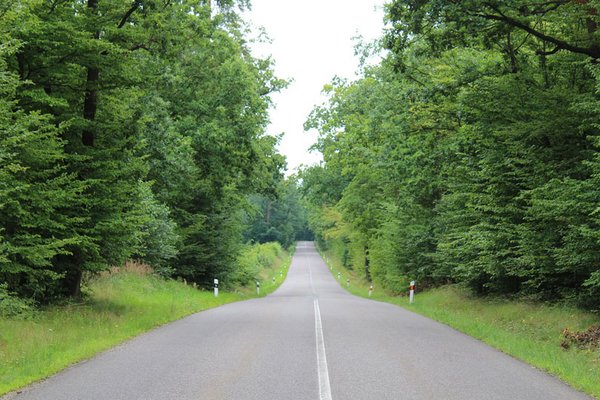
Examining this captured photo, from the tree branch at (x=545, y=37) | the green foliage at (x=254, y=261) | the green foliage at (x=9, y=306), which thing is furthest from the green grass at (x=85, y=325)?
the green foliage at (x=254, y=261)

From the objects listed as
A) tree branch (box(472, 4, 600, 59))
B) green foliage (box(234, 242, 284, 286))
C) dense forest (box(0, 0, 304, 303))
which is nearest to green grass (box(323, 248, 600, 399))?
tree branch (box(472, 4, 600, 59))

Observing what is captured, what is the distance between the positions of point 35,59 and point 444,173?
1415 centimetres

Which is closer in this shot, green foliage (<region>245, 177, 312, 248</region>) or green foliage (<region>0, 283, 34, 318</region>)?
green foliage (<region>0, 283, 34, 318</region>)

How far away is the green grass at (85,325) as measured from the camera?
8.09 metres

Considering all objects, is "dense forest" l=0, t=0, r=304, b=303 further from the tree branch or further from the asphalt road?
the tree branch

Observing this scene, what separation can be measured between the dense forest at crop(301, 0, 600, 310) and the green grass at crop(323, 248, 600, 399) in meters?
0.75

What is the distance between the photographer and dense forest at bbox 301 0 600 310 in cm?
1171

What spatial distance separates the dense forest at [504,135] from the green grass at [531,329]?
75 centimetres

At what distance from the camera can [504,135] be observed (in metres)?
15.3

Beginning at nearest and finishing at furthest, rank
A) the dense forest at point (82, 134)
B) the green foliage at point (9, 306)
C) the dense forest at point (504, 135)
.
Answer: the green foliage at point (9, 306)
the dense forest at point (82, 134)
the dense forest at point (504, 135)

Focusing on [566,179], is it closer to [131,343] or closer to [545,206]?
[545,206]

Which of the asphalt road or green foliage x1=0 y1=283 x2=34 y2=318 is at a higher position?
green foliage x1=0 y1=283 x2=34 y2=318

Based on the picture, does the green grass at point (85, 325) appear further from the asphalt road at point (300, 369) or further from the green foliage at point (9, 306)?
the asphalt road at point (300, 369)

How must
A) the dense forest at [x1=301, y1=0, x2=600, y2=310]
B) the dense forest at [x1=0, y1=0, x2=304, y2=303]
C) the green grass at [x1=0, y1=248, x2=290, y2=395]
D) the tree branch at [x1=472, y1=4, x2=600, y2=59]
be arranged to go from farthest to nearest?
1. the tree branch at [x1=472, y1=4, x2=600, y2=59]
2. the dense forest at [x1=301, y1=0, x2=600, y2=310]
3. the dense forest at [x1=0, y1=0, x2=304, y2=303]
4. the green grass at [x1=0, y1=248, x2=290, y2=395]
